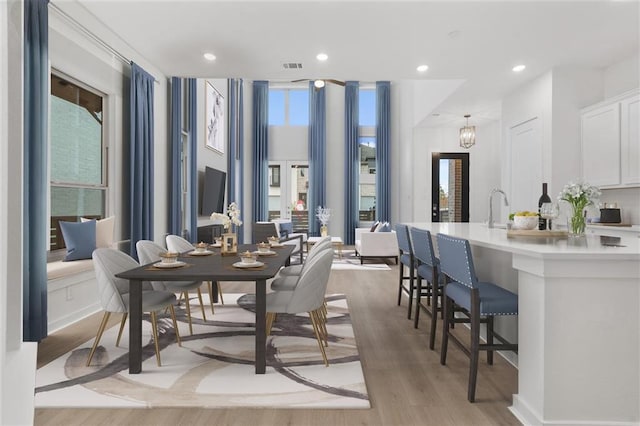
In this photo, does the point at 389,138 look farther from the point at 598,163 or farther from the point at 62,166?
the point at 62,166

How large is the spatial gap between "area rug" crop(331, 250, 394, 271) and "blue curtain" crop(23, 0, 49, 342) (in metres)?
4.01

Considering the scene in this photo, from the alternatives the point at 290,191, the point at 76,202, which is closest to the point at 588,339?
the point at 76,202

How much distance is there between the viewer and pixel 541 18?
11.7 feet

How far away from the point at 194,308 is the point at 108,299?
1.43 m

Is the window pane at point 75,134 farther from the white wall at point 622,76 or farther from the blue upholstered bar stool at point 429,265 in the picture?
the white wall at point 622,76

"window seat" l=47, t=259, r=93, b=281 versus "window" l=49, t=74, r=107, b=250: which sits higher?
"window" l=49, t=74, r=107, b=250

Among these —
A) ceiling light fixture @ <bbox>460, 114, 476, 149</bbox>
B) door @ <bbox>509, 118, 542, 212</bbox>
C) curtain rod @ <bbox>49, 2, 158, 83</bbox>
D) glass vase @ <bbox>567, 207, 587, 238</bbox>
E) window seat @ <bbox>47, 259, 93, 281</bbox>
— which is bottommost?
window seat @ <bbox>47, 259, 93, 281</bbox>

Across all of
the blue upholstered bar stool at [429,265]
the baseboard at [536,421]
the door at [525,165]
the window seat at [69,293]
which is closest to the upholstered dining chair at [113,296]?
the window seat at [69,293]

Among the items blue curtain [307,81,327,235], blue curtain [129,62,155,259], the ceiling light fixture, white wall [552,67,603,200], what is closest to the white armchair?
the ceiling light fixture

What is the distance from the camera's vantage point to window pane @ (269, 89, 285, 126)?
410 inches

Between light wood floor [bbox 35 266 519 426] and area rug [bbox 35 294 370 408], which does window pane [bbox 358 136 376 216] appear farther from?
area rug [bbox 35 294 370 408]

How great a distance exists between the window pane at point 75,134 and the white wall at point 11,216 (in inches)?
152

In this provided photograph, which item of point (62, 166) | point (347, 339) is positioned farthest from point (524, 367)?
point (62, 166)

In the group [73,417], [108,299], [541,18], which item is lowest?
[73,417]
